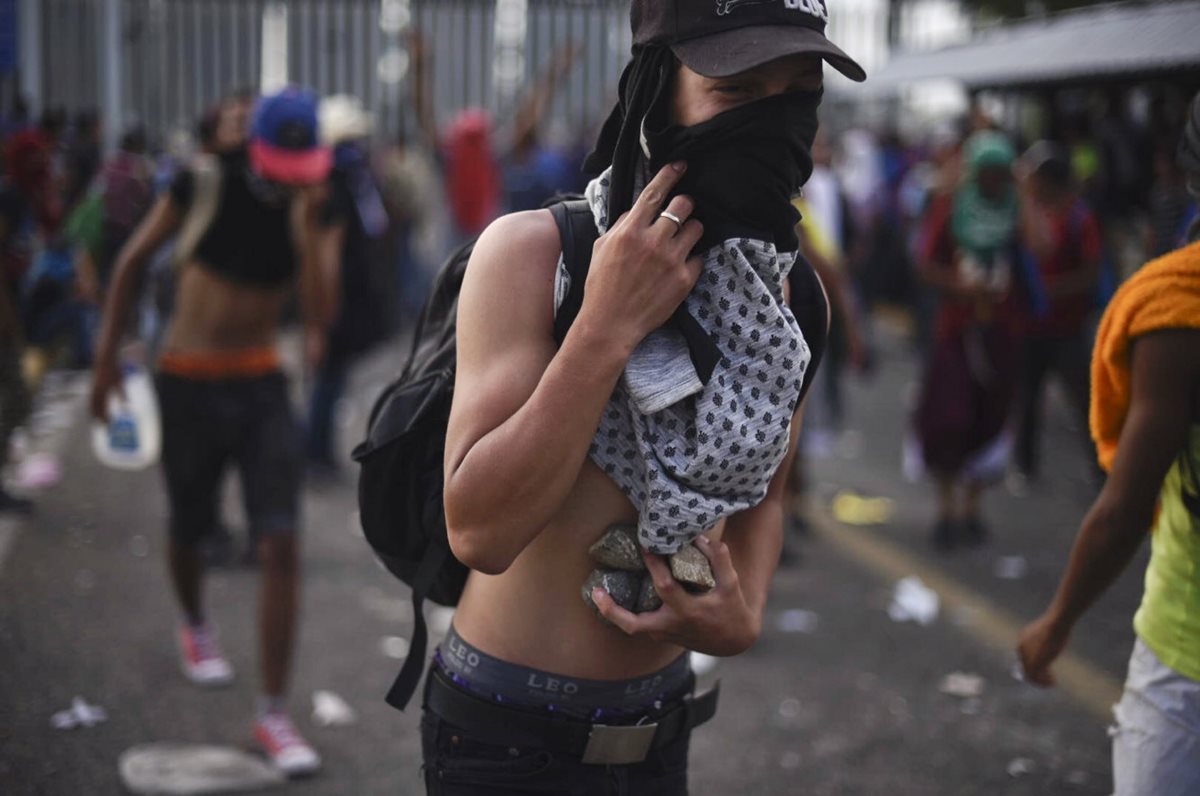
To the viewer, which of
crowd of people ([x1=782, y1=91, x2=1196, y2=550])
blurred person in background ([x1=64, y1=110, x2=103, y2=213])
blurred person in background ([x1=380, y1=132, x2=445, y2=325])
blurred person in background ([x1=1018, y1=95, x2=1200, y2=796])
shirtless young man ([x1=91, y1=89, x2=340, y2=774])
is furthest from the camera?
blurred person in background ([x1=380, y1=132, x2=445, y2=325])

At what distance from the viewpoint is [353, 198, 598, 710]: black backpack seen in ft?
7.50

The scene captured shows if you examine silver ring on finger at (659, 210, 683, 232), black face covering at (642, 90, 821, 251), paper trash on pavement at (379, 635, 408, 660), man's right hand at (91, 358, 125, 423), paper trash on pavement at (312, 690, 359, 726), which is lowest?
paper trash on pavement at (379, 635, 408, 660)

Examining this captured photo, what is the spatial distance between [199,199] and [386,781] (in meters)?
2.15

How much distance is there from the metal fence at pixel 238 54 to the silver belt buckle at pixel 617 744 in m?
14.6

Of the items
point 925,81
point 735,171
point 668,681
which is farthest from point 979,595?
point 925,81

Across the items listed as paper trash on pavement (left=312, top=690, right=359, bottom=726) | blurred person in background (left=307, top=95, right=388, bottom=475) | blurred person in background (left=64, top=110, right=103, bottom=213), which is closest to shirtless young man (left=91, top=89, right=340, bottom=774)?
paper trash on pavement (left=312, top=690, right=359, bottom=726)

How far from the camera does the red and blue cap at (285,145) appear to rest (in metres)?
4.91

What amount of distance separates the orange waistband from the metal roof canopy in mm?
5813

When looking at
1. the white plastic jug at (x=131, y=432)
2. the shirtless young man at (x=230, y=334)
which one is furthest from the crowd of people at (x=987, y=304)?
the white plastic jug at (x=131, y=432)

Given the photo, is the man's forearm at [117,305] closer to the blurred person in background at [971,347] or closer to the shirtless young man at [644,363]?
the shirtless young man at [644,363]

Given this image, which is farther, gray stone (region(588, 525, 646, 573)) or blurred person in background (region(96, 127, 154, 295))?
blurred person in background (region(96, 127, 154, 295))

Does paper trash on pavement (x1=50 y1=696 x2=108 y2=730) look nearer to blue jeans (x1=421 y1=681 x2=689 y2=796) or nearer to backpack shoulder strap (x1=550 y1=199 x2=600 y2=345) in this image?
blue jeans (x1=421 y1=681 x2=689 y2=796)

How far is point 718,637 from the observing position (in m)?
2.08

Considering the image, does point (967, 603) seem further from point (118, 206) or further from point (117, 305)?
point (118, 206)
